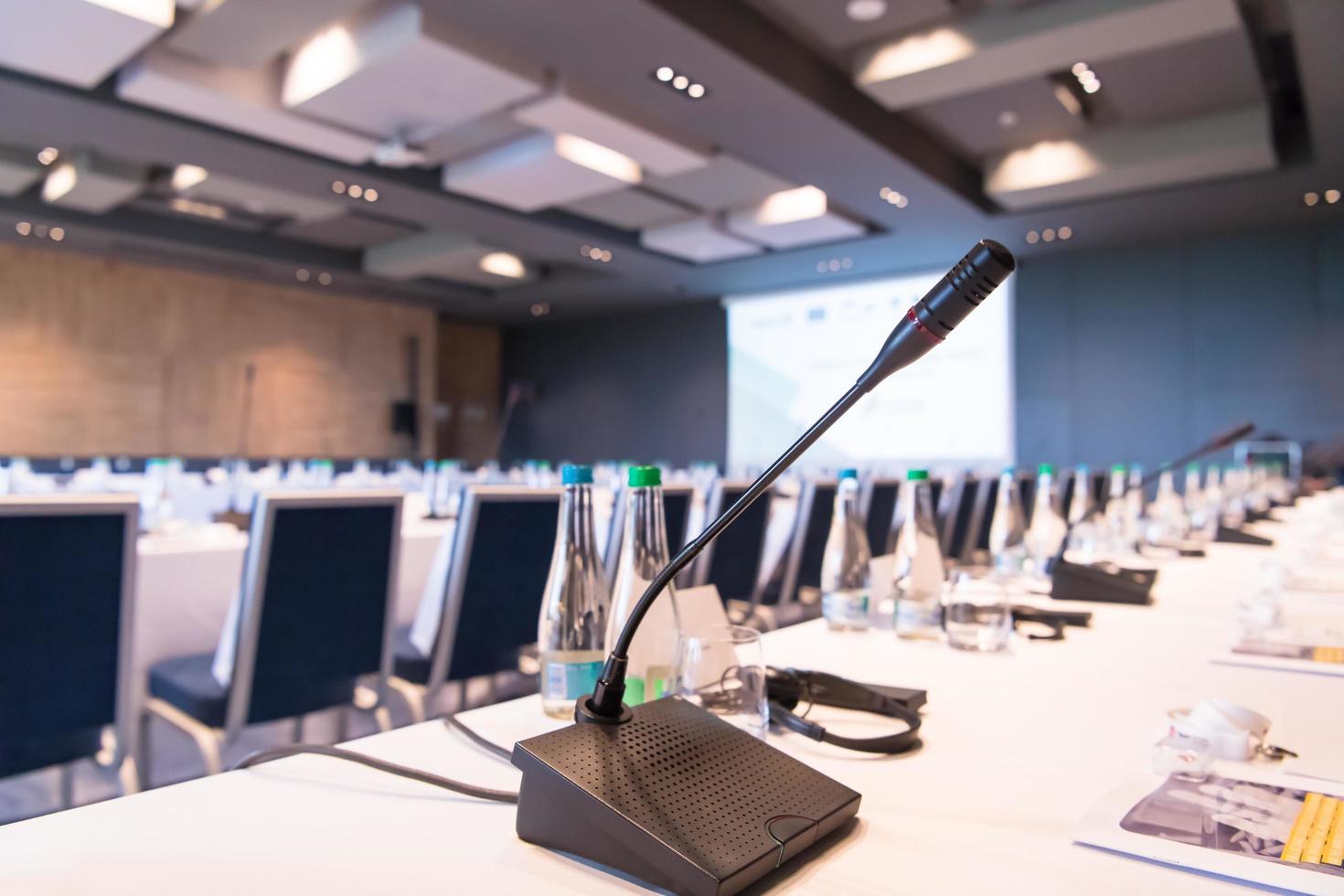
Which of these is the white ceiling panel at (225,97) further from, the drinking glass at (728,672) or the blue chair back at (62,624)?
the drinking glass at (728,672)

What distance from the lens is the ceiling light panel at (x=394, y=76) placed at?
181 inches

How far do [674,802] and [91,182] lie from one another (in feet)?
28.0

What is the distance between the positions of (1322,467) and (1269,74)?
3654mm

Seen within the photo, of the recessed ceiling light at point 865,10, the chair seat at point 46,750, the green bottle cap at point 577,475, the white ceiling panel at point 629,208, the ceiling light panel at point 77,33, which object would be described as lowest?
the chair seat at point 46,750

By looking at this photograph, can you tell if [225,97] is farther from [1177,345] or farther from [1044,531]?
[1177,345]

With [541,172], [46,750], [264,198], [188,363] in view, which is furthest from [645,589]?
[188,363]

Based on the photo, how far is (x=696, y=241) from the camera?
885 cm

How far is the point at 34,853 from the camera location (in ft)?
1.86

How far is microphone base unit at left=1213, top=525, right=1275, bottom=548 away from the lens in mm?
2871

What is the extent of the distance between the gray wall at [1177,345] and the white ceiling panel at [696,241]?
A: 10.7ft

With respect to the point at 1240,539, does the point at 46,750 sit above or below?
below

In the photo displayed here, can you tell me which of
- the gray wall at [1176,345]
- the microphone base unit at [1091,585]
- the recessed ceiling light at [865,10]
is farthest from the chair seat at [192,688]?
the gray wall at [1176,345]

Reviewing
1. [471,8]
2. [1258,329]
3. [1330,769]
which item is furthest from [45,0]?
[1258,329]

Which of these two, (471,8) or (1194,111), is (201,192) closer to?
(471,8)
